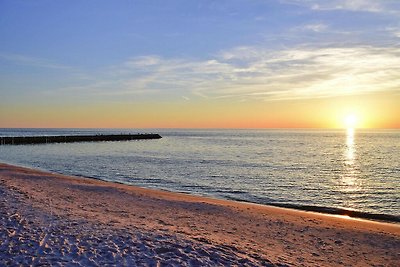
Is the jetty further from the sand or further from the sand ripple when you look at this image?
the sand ripple

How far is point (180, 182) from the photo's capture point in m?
28.3

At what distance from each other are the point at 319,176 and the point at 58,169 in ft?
→ 87.4

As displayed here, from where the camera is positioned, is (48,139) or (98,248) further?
(48,139)

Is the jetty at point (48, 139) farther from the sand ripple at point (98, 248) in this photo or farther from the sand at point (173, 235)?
the sand ripple at point (98, 248)

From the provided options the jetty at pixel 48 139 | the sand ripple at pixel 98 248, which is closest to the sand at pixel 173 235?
the sand ripple at pixel 98 248

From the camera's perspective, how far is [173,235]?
412 inches

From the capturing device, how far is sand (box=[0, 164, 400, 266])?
27.7 feet

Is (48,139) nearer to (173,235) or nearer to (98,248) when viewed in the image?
(173,235)

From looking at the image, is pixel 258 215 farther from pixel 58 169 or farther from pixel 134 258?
pixel 58 169

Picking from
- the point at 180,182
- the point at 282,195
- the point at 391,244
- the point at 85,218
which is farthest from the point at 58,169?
the point at 391,244

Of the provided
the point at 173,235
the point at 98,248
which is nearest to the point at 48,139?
the point at 173,235

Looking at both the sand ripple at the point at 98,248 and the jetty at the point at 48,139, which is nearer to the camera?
the sand ripple at the point at 98,248

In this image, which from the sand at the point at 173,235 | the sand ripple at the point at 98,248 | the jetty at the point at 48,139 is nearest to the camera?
the sand ripple at the point at 98,248

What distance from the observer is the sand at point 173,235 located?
845 cm
